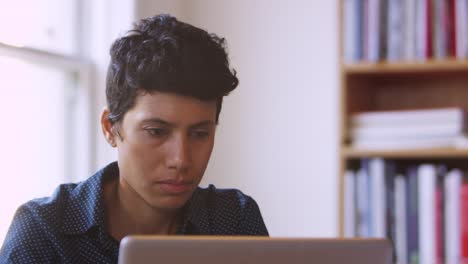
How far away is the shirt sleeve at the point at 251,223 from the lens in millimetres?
1485

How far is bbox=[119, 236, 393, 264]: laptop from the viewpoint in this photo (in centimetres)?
84

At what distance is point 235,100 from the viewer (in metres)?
2.61

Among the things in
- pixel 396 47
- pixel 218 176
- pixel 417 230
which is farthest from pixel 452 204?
pixel 218 176

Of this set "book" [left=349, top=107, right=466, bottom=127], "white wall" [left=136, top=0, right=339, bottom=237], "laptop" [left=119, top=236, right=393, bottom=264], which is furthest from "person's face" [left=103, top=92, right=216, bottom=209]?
"white wall" [left=136, top=0, right=339, bottom=237]

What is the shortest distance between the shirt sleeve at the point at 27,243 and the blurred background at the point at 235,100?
76cm

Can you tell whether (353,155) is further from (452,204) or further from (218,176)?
(218,176)

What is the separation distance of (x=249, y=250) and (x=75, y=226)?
57 cm

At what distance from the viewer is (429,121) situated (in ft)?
6.89

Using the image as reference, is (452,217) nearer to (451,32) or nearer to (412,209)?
(412,209)

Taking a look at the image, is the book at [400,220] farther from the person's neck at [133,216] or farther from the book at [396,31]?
the person's neck at [133,216]

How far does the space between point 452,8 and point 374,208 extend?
593 mm

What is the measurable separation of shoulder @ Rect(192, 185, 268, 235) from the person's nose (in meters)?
0.20

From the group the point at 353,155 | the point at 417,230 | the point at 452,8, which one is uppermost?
the point at 452,8

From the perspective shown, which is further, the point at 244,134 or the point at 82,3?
the point at 244,134
